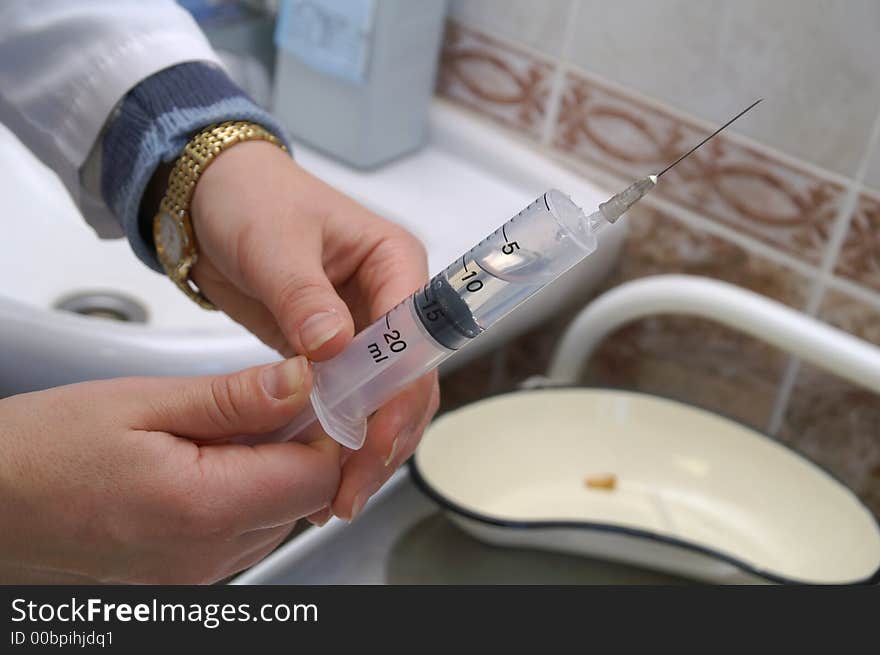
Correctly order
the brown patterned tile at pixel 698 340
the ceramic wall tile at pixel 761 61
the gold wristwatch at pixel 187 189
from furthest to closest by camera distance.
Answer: the brown patterned tile at pixel 698 340 → the ceramic wall tile at pixel 761 61 → the gold wristwatch at pixel 187 189

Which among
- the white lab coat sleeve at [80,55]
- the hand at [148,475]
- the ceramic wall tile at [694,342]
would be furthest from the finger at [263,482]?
the ceramic wall tile at [694,342]

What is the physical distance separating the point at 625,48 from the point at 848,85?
7.3 inches

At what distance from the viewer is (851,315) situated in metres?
0.76

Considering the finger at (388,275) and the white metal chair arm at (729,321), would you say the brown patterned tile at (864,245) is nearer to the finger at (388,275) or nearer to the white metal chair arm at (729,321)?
the white metal chair arm at (729,321)

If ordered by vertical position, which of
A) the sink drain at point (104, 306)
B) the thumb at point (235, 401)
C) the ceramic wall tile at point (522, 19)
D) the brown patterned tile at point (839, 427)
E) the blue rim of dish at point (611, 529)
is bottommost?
the sink drain at point (104, 306)

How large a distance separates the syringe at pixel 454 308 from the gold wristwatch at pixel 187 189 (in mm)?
142

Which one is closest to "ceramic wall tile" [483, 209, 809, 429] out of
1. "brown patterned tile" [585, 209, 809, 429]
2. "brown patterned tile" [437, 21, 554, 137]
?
"brown patterned tile" [585, 209, 809, 429]

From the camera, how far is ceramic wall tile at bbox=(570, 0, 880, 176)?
70cm

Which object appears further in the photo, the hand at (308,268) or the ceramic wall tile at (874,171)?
the ceramic wall tile at (874,171)

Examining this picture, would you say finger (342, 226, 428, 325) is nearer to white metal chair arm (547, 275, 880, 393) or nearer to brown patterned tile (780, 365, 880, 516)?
white metal chair arm (547, 275, 880, 393)

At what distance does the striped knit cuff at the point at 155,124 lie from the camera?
54cm

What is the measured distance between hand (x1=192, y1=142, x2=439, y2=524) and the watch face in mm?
13

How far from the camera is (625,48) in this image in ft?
2.69

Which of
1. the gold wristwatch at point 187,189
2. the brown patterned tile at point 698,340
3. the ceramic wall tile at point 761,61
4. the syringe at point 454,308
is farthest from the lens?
the brown patterned tile at point 698,340
